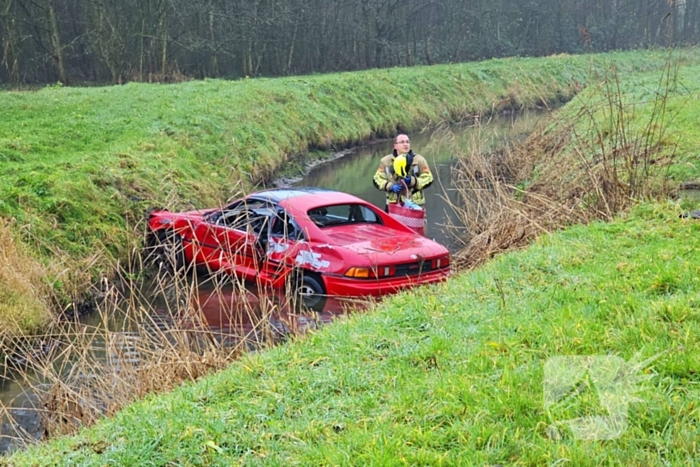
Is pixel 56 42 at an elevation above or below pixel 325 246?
above

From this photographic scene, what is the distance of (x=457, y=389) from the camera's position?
4.23 meters

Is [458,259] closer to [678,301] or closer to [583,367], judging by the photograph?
[678,301]

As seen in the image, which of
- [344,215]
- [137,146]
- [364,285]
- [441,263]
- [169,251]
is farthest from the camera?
[137,146]

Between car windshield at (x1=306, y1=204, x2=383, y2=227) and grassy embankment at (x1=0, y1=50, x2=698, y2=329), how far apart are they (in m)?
1.94

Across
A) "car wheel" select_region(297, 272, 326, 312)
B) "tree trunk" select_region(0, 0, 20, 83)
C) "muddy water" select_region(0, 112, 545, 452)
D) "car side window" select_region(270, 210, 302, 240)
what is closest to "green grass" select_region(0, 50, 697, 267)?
"car side window" select_region(270, 210, 302, 240)

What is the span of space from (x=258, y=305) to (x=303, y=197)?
5.71 feet

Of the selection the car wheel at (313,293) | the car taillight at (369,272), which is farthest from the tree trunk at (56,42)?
the car taillight at (369,272)

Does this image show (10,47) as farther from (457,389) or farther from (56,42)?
(457,389)

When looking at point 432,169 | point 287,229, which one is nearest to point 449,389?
point 287,229

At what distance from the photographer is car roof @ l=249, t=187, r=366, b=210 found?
1002cm

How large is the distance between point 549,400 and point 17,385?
5939 millimetres

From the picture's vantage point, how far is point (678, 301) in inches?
196

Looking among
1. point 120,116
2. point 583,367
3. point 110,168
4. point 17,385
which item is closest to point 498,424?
point 583,367

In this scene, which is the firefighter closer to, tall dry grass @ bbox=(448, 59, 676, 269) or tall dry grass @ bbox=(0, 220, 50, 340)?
tall dry grass @ bbox=(448, 59, 676, 269)
